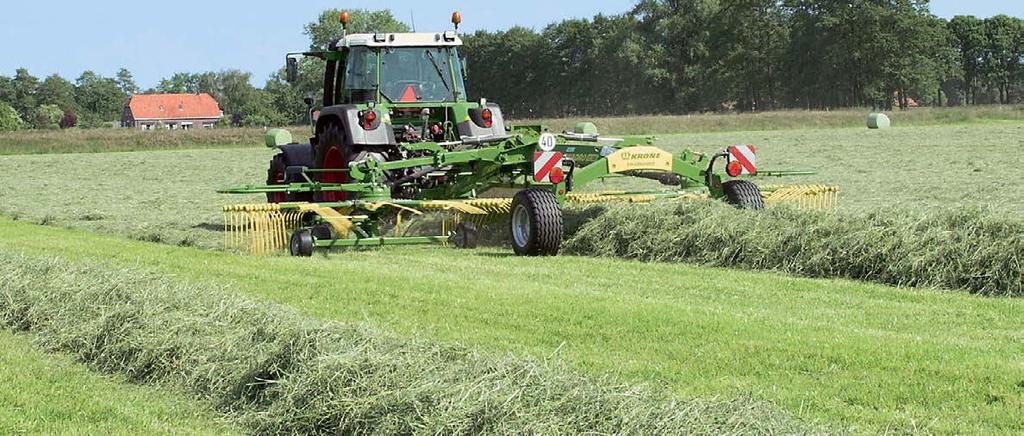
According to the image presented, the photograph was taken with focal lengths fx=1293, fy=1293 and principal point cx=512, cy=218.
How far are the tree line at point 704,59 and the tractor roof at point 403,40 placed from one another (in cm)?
5884

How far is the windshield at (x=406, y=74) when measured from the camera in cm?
1419

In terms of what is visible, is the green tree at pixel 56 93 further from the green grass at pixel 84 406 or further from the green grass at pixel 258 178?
the green grass at pixel 84 406

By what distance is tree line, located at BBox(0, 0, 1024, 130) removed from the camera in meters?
78.6

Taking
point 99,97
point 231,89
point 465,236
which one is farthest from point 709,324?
point 231,89

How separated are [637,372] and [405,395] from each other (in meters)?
1.50

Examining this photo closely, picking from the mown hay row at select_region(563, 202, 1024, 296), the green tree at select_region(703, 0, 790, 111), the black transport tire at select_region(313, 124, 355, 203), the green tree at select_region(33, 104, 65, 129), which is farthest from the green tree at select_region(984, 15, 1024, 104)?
the mown hay row at select_region(563, 202, 1024, 296)

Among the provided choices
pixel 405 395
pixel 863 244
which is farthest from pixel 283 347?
pixel 863 244

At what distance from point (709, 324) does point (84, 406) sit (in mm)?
3270

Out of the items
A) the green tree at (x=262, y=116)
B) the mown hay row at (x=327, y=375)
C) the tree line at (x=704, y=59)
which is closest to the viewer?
the mown hay row at (x=327, y=375)

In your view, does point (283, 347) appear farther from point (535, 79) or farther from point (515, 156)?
point (535, 79)

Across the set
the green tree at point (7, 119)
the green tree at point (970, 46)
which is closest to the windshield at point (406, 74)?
the green tree at point (7, 119)

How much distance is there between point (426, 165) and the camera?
1244 cm

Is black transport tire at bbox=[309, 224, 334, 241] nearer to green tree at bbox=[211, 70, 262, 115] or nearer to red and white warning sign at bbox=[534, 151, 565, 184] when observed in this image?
red and white warning sign at bbox=[534, 151, 565, 184]

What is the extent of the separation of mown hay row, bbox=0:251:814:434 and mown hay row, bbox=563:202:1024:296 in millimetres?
4324
